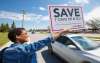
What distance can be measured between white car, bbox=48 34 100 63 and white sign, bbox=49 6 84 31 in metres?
2.05

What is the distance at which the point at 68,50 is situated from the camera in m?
8.58

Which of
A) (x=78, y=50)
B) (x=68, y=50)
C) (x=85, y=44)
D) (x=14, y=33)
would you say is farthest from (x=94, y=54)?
(x=14, y=33)

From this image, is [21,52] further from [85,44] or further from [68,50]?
[68,50]

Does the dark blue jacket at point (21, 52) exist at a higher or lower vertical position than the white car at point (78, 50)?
higher

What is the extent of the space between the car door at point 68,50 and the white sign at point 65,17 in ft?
10.6

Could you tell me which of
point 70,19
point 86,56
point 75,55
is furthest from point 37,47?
point 75,55

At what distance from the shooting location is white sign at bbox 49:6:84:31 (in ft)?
14.1

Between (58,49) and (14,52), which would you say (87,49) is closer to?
(58,49)

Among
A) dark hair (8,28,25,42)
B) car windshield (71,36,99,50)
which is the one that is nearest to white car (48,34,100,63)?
car windshield (71,36,99,50)

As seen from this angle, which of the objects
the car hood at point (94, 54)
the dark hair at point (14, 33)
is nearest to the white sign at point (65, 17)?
the dark hair at point (14, 33)

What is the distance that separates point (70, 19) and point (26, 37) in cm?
134

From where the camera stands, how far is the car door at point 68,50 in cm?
793

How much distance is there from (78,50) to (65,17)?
Result: 3490 mm

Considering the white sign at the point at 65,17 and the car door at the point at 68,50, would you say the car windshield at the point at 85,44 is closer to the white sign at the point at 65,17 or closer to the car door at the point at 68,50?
the car door at the point at 68,50
